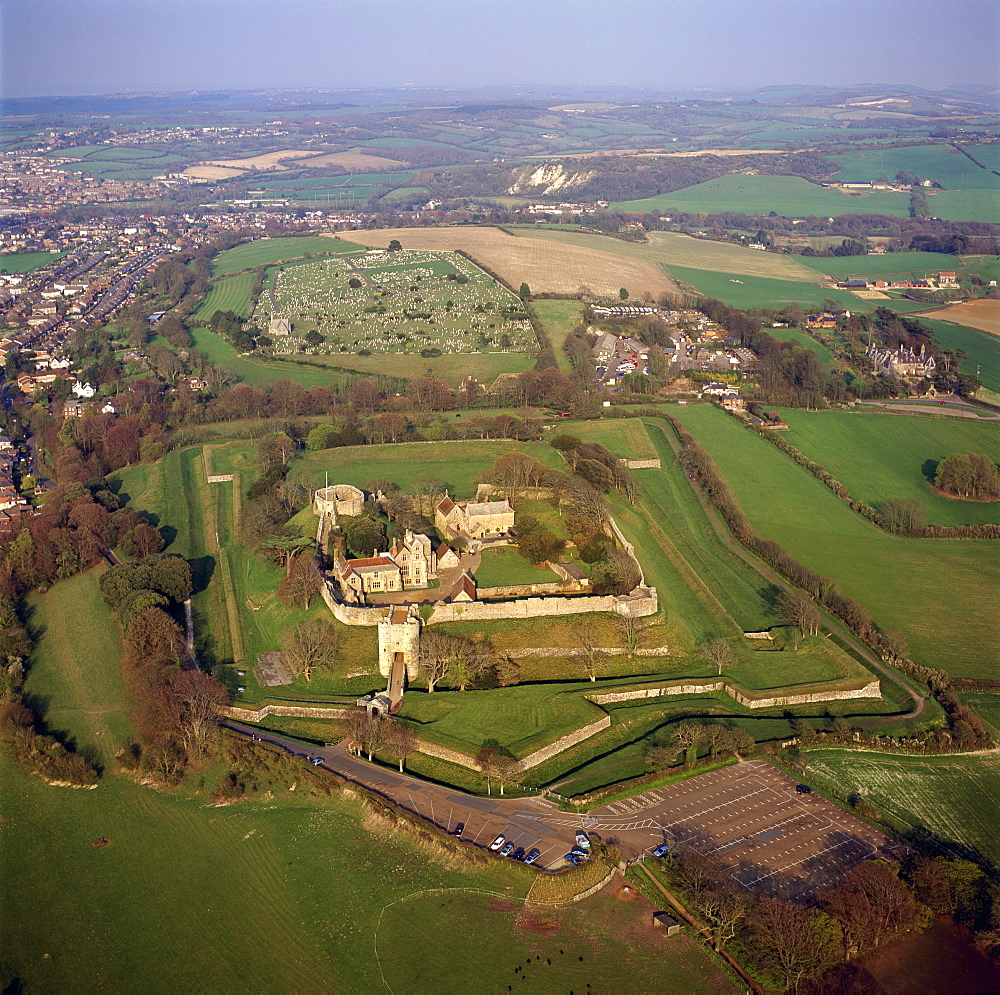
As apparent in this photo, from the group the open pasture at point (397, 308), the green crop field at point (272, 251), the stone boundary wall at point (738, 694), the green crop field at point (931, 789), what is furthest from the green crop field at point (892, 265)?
the green crop field at point (931, 789)

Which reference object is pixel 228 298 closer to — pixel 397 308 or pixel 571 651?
pixel 397 308

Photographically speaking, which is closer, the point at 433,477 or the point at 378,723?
the point at 378,723

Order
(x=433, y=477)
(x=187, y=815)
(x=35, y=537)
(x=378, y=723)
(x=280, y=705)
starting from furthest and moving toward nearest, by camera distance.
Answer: (x=433, y=477) < (x=35, y=537) < (x=280, y=705) < (x=378, y=723) < (x=187, y=815)

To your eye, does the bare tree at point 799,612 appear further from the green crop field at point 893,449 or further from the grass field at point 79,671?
the grass field at point 79,671

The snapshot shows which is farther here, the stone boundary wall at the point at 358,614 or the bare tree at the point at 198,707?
the stone boundary wall at the point at 358,614

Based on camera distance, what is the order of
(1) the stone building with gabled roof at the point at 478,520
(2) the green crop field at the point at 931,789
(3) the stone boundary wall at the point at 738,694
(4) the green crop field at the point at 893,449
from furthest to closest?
(4) the green crop field at the point at 893,449 → (1) the stone building with gabled roof at the point at 478,520 → (3) the stone boundary wall at the point at 738,694 → (2) the green crop field at the point at 931,789

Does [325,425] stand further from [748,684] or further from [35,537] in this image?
[748,684]

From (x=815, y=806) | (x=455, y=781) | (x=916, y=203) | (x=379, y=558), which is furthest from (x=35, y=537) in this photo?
(x=916, y=203)
